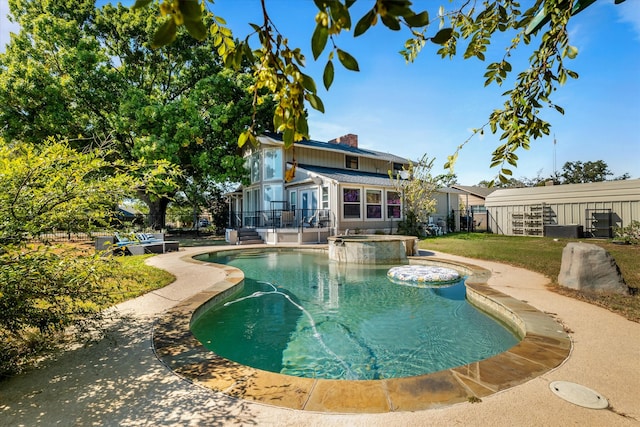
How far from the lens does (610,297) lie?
5453 mm

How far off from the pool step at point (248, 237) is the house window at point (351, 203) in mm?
5145

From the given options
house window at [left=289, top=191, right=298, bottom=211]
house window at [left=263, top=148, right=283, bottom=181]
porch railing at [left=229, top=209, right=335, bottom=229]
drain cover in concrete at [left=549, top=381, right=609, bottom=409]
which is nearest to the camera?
drain cover in concrete at [left=549, top=381, right=609, bottom=409]

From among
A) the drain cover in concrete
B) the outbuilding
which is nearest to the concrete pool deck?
the drain cover in concrete

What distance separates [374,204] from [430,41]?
1751 cm

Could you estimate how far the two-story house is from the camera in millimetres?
16797

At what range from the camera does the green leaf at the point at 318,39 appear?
97 centimetres

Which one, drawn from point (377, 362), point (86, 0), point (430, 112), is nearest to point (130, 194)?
point (377, 362)

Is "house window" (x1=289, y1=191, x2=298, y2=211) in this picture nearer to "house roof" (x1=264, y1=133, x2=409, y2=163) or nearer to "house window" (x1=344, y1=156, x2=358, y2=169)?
"house roof" (x1=264, y1=133, x2=409, y2=163)

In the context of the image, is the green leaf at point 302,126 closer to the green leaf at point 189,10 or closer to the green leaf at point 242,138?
the green leaf at point 242,138

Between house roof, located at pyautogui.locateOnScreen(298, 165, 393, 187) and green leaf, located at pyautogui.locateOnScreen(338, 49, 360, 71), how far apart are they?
15.4m

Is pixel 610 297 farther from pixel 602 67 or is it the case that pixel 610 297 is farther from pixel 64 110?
pixel 64 110

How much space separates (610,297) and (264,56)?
722 centimetres

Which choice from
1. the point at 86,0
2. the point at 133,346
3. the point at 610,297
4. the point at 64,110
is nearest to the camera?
the point at 133,346

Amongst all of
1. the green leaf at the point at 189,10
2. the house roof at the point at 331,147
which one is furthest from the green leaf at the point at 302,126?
the house roof at the point at 331,147
